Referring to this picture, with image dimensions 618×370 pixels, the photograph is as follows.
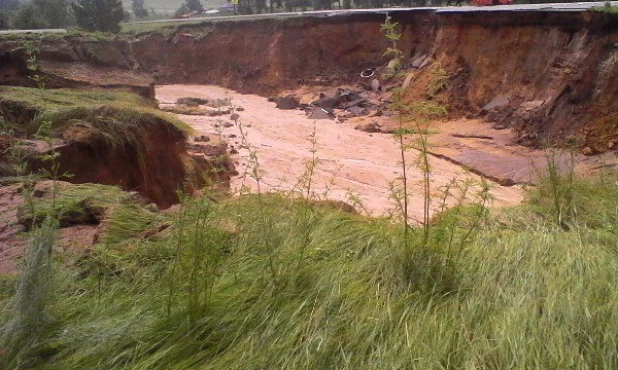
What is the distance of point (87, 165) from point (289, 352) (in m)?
5.90

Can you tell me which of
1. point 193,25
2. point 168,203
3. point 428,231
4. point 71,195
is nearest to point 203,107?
point 193,25

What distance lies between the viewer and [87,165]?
8.42 meters

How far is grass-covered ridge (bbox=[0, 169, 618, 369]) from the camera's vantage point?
3.29 meters

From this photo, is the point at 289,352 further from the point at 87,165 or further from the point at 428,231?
the point at 87,165

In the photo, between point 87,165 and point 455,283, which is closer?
point 455,283

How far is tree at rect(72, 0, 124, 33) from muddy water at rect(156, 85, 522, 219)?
11170mm

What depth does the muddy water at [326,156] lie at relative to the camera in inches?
444

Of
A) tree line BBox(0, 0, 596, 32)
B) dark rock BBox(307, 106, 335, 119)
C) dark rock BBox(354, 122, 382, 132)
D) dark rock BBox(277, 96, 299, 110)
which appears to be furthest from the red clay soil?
tree line BBox(0, 0, 596, 32)

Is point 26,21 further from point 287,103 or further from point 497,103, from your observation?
point 497,103

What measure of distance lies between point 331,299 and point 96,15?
32.0 meters

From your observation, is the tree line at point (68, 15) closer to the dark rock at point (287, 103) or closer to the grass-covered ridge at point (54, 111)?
the dark rock at point (287, 103)

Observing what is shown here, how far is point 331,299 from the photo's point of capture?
12.0 ft

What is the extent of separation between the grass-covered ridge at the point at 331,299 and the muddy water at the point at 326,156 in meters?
4.04

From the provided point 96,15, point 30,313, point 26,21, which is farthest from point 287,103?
point 30,313
